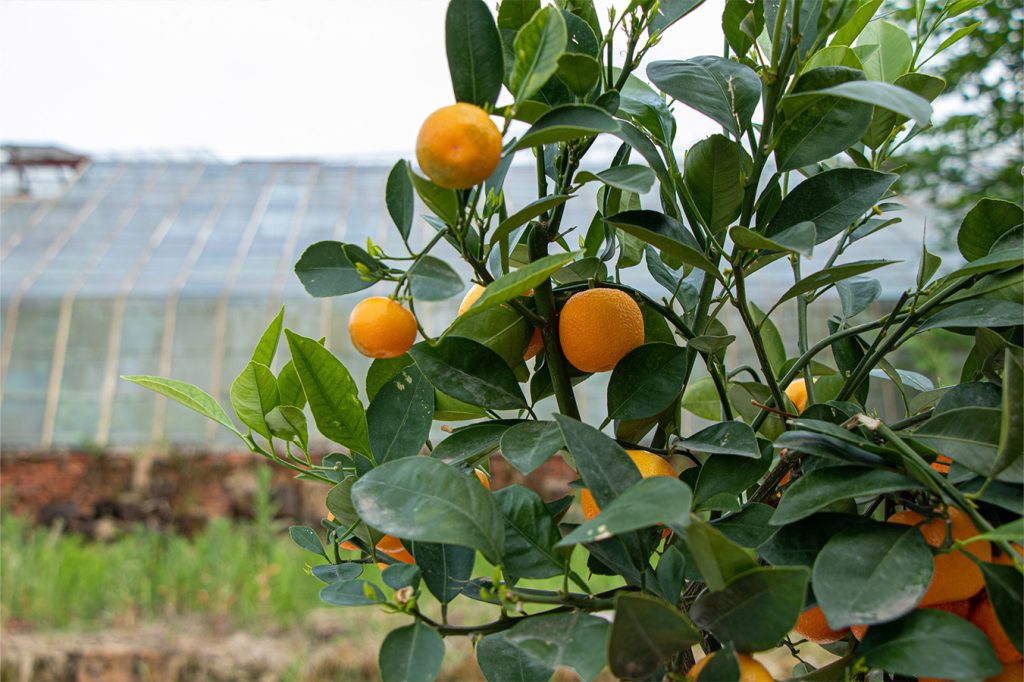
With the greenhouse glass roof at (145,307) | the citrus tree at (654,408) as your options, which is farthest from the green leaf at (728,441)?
the greenhouse glass roof at (145,307)

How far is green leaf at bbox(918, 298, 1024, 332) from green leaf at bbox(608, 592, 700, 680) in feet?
0.50

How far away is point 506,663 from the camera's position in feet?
1.04

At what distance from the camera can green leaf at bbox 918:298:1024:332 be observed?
0.91ft

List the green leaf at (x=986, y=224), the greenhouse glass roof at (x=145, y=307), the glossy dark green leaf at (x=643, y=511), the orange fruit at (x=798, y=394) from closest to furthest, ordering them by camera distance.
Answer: the glossy dark green leaf at (x=643, y=511), the green leaf at (x=986, y=224), the orange fruit at (x=798, y=394), the greenhouse glass roof at (x=145, y=307)

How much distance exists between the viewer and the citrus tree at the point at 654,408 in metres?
0.23

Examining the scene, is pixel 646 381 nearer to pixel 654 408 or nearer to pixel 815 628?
pixel 654 408

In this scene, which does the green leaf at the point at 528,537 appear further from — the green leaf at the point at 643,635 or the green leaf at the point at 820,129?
the green leaf at the point at 820,129

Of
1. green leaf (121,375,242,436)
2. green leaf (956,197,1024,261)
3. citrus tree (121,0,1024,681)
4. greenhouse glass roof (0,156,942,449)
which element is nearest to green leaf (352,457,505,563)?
citrus tree (121,0,1024,681)

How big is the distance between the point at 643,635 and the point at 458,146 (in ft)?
0.49

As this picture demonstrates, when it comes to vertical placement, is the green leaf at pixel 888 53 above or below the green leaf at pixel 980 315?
above

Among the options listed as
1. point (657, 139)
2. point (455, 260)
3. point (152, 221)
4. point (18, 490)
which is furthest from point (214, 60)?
point (657, 139)

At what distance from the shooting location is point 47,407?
3992mm

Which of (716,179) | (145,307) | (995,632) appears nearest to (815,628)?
(995,632)

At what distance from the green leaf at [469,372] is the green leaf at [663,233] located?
0.24 feet
